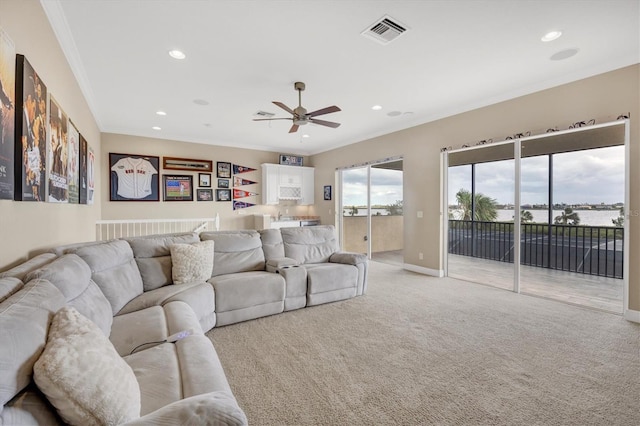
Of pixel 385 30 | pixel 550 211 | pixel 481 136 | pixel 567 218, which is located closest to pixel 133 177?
pixel 385 30

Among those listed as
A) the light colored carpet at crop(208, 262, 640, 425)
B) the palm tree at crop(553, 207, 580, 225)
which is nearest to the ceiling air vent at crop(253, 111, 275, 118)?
the light colored carpet at crop(208, 262, 640, 425)

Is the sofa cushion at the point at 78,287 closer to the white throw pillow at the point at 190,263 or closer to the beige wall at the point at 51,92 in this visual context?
the beige wall at the point at 51,92

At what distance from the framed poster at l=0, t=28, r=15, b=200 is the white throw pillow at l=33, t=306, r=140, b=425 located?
101 centimetres

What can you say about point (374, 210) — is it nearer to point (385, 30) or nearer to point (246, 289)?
point (246, 289)

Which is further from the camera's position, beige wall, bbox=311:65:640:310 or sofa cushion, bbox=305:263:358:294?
sofa cushion, bbox=305:263:358:294

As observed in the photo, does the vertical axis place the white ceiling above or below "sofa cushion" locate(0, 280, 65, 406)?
above

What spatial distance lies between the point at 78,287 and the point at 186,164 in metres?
5.26

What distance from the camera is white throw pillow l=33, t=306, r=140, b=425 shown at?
941 mm

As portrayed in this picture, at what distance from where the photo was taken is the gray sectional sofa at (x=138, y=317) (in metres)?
0.95

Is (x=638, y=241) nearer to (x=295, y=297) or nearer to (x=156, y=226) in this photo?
(x=295, y=297)

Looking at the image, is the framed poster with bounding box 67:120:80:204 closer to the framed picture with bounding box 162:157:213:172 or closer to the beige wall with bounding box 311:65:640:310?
the framed picture with bounding box 162:157:213:172

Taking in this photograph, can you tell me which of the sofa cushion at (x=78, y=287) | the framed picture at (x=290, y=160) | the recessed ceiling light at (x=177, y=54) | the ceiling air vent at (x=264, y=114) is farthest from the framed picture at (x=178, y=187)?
the sofa cushion at (x=78, y=287)

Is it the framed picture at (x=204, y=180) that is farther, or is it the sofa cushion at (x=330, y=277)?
the framed picture at (x=204, y=180)

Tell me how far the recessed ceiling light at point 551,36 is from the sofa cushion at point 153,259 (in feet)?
13.8
